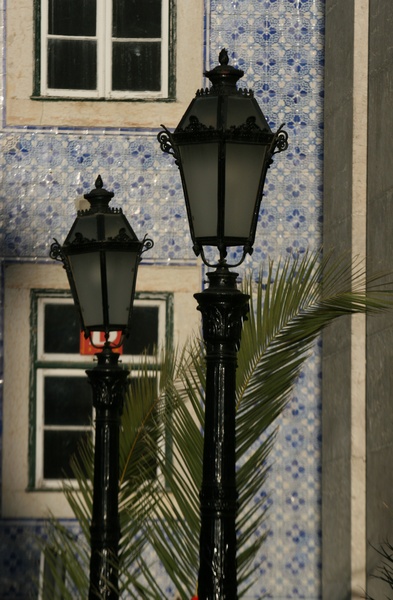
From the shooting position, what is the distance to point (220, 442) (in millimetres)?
5484

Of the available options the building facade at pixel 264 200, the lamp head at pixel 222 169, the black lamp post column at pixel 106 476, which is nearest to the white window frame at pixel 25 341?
the building facade at pixel 264 200

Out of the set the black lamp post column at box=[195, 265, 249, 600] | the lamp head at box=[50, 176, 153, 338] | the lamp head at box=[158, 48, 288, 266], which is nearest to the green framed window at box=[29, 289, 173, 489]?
the lamp head at box=[50, 176, 153, 338]

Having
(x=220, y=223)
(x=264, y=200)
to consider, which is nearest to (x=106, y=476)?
(x=220, y=223)

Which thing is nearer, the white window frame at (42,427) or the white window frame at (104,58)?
the white window frame at (42,427)

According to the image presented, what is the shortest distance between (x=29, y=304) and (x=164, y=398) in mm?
3010

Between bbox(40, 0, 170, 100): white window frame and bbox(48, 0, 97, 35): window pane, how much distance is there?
3cm

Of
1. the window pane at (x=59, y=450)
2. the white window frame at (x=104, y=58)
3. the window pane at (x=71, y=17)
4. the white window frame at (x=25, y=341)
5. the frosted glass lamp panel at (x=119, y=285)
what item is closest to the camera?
the frosted glass lamp panel at (x=119, y=285)

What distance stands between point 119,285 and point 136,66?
4.46 m

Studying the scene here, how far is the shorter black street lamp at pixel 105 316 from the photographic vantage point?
23.2 feet

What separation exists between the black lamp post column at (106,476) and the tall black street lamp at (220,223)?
166 centimetres

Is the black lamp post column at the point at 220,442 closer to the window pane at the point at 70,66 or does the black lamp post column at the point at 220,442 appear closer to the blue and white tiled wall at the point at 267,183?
the blue and white tiled wall at the point at 267,183

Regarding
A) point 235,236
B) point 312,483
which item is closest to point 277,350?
point 235,236

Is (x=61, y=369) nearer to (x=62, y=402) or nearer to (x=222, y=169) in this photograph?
(x=62, y=402)

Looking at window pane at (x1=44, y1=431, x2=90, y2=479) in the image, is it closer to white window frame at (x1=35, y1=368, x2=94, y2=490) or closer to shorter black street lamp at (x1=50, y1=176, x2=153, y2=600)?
white window frame at (x1=35, y1=368, x2=94, y2=490)
